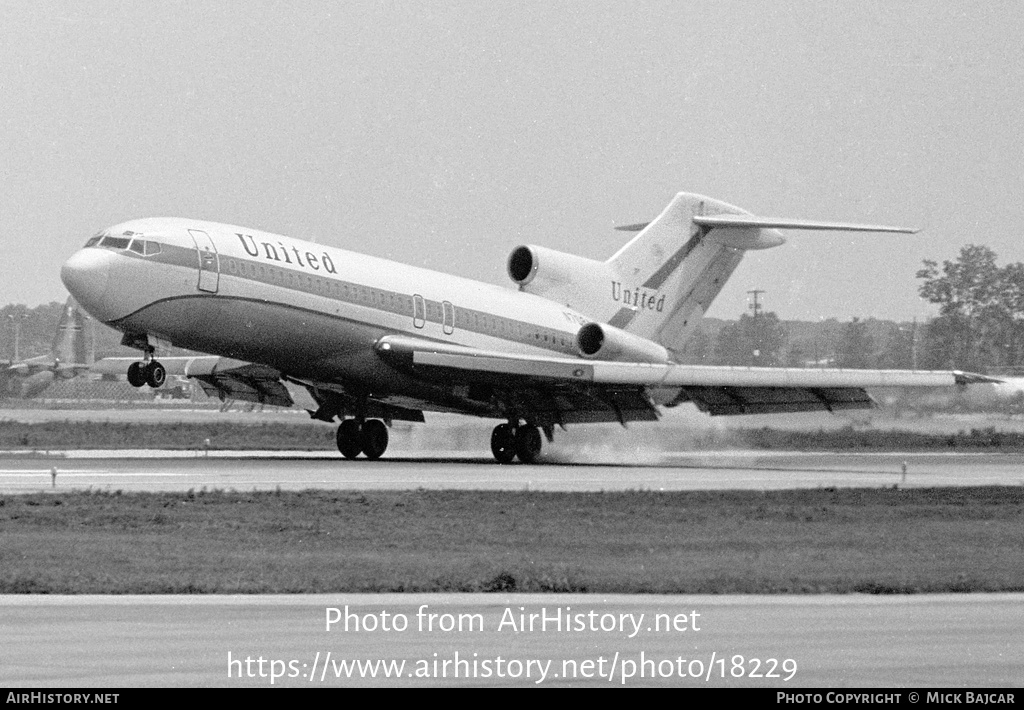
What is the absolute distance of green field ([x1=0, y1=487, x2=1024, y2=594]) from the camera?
567 inches

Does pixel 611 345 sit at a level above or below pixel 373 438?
above

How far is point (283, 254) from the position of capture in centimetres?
3312

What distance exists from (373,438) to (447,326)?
3.06 metres

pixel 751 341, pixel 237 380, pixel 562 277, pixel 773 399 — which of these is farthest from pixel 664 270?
pixel 751 341

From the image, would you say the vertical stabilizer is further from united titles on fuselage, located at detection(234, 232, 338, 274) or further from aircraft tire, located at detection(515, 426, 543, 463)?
united titles on fuselage, located at detection(234, 232, 338, 274)

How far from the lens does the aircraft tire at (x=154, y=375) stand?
2939cm

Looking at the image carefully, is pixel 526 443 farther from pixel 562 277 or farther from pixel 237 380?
pixel 237 380

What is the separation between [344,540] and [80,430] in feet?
104

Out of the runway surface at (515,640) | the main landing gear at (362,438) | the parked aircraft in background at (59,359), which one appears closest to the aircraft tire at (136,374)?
the main landing gear at (362,438)

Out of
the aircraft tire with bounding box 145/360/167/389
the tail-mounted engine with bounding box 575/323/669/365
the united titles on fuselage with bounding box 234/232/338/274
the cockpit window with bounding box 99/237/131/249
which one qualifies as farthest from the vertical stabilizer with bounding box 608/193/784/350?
the aircraft tire with bounding box 145/360/167/389

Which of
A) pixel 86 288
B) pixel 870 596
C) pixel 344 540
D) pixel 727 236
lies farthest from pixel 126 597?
pixel 727 236

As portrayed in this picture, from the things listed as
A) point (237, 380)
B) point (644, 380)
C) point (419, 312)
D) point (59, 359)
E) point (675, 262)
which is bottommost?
point (59, 359)

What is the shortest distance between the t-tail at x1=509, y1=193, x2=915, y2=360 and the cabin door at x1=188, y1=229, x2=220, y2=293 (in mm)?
10255
